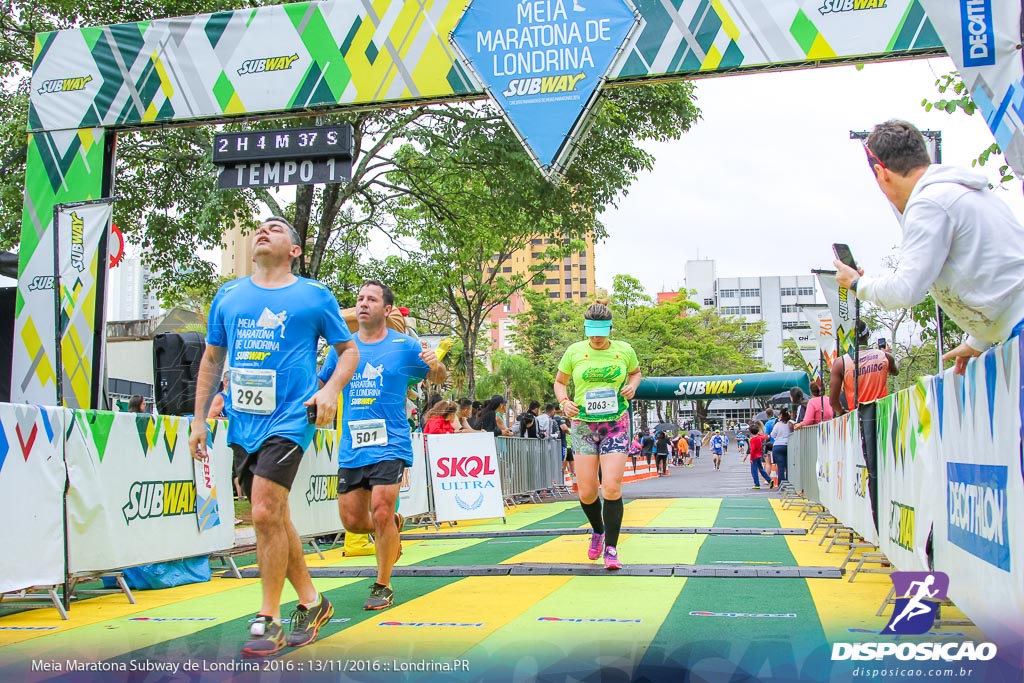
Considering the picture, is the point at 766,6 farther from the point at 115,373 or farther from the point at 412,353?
the point at 115,373

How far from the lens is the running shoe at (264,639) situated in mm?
4164

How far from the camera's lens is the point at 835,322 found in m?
10.7

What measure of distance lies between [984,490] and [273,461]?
3166 millimetres

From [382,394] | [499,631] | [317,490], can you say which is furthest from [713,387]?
[499,631]

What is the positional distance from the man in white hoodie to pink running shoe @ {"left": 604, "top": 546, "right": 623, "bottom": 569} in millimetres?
3756

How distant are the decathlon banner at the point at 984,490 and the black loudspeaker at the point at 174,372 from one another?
10.6 m

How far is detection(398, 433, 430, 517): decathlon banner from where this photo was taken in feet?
39.0

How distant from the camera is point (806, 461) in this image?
1530 cm

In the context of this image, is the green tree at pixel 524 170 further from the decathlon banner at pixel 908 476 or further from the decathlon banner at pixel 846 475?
the decathlon banner at pixel 908 476

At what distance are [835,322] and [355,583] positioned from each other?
6.48 m

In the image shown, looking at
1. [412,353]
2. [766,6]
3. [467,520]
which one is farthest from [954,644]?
[467,520]

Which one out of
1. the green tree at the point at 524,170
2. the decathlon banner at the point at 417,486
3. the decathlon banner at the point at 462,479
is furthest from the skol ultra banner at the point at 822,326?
the decathlon banner at the point at 417,486

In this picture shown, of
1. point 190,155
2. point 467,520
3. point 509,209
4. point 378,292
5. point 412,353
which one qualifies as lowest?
point 467,520

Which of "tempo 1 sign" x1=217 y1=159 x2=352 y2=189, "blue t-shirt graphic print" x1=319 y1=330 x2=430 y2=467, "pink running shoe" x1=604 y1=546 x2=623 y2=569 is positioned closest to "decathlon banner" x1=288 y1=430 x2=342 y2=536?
"tempo 1 sign" x1=217 y1=159 x2=352 y2=189
